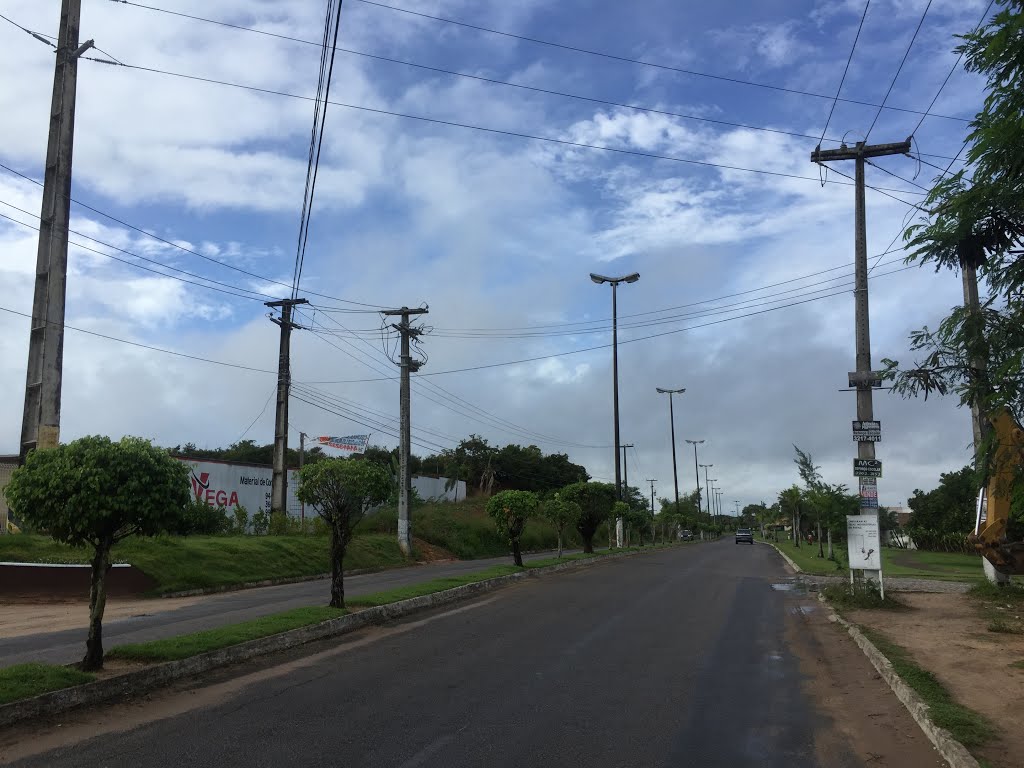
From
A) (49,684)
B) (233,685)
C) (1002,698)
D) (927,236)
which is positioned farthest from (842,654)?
(49,684)

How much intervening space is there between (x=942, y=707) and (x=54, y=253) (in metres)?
17.5

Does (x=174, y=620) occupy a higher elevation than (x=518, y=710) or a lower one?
lower

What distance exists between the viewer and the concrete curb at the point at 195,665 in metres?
7.20

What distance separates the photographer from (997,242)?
30.5 feet

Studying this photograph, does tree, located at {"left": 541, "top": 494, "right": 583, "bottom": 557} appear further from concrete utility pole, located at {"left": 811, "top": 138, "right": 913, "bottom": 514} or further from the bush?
concrete utility pole, located at {"left": 811, "top": 138, "right": 913, "bottom": 514}

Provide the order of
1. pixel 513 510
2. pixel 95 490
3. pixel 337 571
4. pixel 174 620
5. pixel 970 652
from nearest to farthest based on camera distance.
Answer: pixel 95 490, pixel 970 652, pixel 337 571, pixel 174 620, pixel 513 510

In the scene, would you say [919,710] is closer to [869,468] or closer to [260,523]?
[869,468]

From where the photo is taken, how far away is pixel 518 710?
742 cm

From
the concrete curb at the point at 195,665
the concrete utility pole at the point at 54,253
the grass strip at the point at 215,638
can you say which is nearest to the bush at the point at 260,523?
the concrete utility pole at the point at 54,253

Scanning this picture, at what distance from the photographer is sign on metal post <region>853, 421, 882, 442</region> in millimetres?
15312

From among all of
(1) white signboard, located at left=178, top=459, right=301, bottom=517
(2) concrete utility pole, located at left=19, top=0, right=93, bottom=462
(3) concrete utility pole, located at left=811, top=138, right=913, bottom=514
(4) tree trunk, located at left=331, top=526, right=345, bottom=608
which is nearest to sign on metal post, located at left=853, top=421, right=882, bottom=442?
(3) concrete utility pole, located at left=811, top=138, right=913, bottom=514

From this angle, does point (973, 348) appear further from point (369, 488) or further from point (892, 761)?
point (369, 488)

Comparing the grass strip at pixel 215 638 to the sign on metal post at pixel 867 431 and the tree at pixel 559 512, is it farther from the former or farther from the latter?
the tree at pixel 559 512

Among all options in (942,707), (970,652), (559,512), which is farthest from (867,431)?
(559,512)
